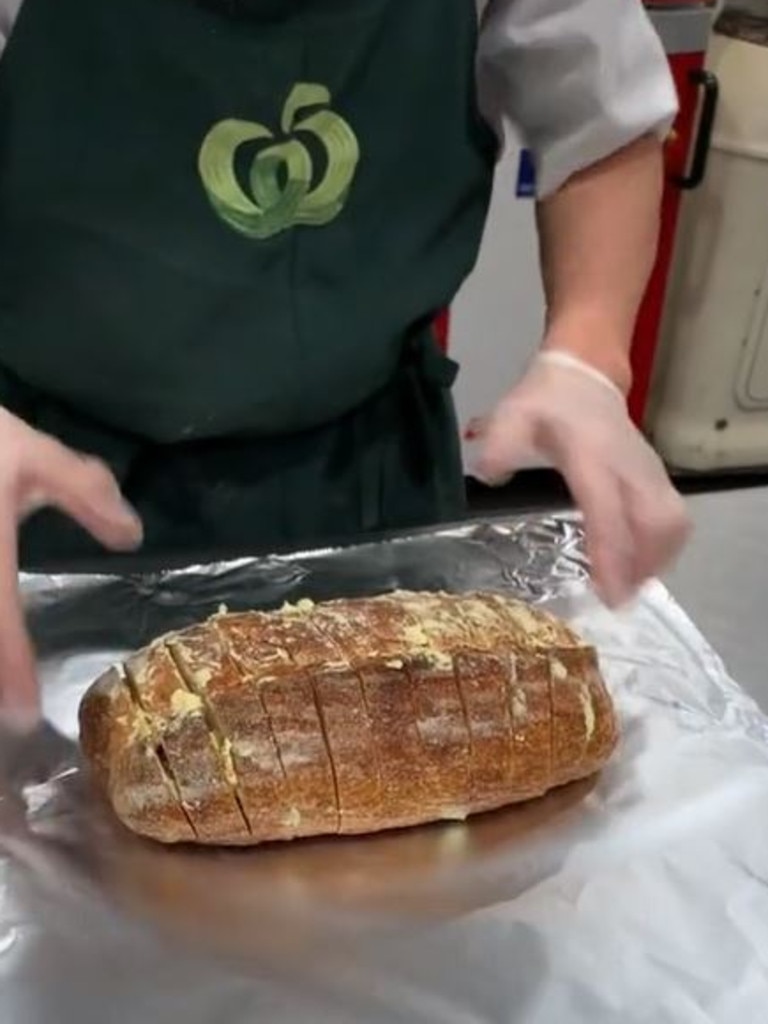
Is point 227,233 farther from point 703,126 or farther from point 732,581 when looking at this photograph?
point 703,126

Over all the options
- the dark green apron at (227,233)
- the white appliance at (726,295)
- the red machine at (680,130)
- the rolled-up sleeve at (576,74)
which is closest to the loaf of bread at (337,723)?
the dark green apron at (227,233)

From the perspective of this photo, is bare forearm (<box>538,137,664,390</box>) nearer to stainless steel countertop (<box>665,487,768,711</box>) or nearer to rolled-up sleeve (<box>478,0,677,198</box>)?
rolled-up sleeve (<box>478,0,677,198</box>)

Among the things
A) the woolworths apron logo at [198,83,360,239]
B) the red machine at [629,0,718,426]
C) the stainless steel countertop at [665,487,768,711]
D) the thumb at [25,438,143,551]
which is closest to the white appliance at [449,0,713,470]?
the red machine at [629,0,718,426]

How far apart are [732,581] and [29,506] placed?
0.55 meters

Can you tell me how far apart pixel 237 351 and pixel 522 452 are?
0.19 meters

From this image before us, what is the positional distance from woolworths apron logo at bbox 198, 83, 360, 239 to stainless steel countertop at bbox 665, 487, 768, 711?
15.4 inches

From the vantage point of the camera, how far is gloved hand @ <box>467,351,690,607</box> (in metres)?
0.97

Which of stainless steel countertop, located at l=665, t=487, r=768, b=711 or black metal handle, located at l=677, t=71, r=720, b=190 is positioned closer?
stainless steel countertop, located at l=665, t=487, r=768, b=711

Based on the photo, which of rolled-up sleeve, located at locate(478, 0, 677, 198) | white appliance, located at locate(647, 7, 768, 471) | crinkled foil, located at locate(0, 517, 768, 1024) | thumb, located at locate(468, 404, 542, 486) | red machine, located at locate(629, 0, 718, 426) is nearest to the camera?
crinkled foil, located at locate(0, 517, 768, 1024)

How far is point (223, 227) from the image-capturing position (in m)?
1.01

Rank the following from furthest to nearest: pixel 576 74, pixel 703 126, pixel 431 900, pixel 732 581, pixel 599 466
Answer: pixel 703 126
pixel 732 581
pixel 576 74
pixel 599 466
pixel 431 900

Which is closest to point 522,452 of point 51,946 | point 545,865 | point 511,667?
point 511,667

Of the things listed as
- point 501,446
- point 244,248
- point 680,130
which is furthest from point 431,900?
point 680,130

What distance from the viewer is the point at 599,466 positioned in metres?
0.99
